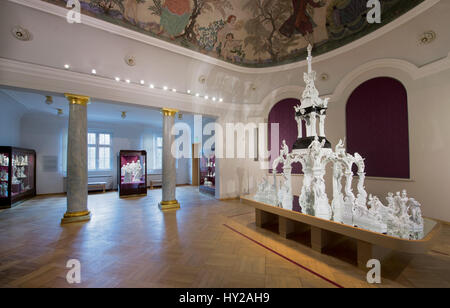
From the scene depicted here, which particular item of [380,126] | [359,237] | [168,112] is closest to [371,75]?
[380,126]

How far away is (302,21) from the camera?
668 cm

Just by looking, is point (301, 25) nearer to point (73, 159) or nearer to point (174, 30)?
point (174, 30)

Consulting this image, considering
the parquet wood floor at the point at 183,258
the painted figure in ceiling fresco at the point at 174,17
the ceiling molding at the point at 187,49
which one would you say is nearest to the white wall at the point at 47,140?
the parquet wood floor at the point at 183,258

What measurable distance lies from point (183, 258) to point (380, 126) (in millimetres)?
6622

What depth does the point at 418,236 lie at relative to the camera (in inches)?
89.8

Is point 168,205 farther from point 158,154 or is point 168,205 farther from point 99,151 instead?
point 99,151

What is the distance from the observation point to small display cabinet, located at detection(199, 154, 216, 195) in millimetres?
9413

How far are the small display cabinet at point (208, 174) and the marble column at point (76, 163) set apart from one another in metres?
5.07

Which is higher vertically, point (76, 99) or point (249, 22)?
point (249, 22)

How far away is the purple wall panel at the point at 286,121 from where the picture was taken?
7.74 m

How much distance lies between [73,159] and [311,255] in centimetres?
624

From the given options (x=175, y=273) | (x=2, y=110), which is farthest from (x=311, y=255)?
(x=2, y=110)

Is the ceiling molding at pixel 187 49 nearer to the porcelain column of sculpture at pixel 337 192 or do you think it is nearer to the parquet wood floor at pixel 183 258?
the porcelain column of sculpture at pixel 337 192

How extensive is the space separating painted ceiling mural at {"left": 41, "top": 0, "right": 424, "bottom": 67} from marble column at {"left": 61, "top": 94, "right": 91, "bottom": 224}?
2.49 metres
